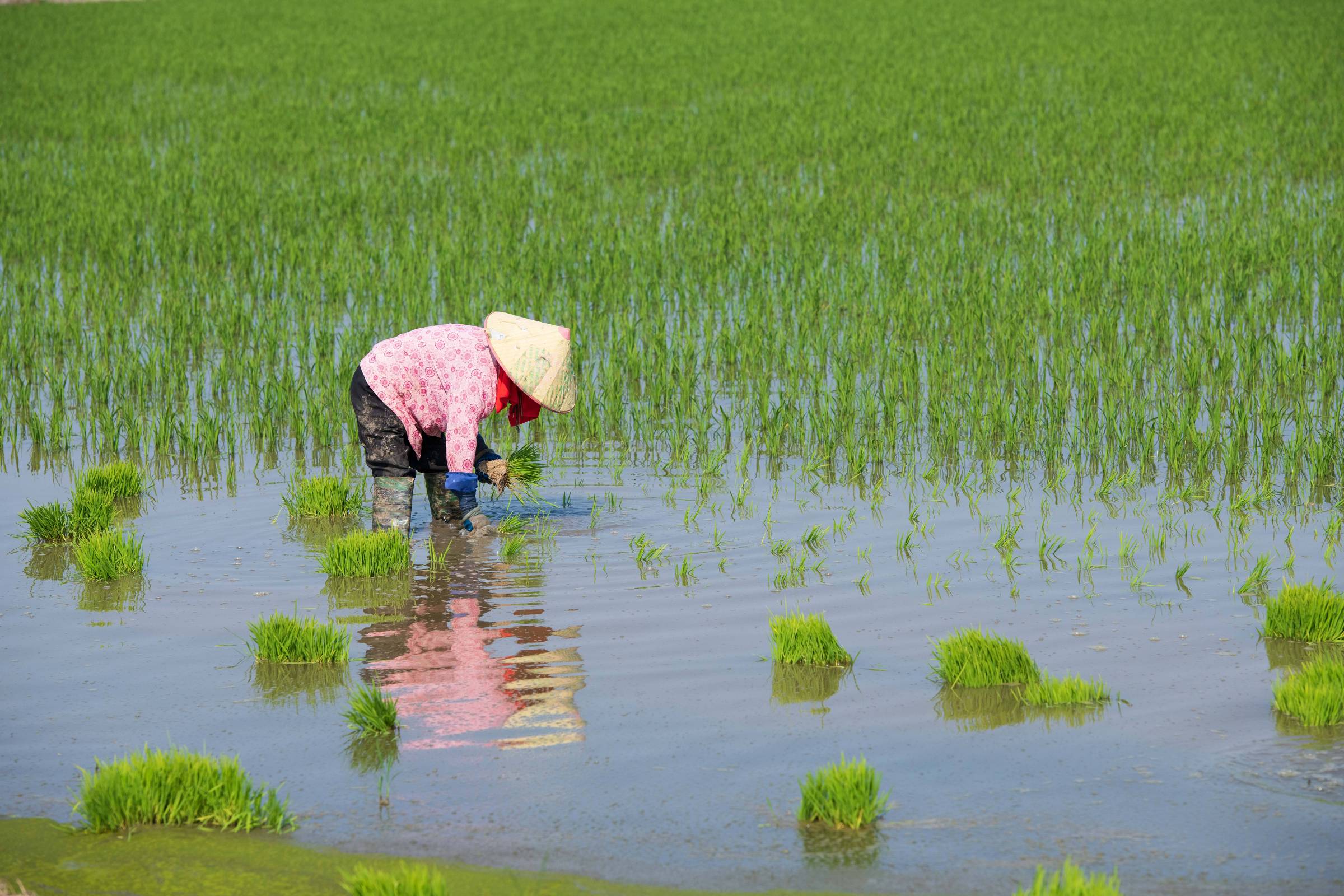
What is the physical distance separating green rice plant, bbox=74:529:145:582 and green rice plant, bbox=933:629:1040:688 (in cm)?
252

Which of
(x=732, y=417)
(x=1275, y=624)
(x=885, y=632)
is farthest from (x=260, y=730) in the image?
(x=732, y=417)

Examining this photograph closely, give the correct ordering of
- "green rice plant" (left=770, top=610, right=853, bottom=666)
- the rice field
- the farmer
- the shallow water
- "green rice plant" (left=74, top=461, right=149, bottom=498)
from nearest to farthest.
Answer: the shallow water, the rice field, "green rice plant" (left=770, top=610, right=853, bottom=666), the farmer, "green rice plant" (left=74, top=461, right=149, bottom=498)

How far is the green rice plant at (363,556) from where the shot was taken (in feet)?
14.5

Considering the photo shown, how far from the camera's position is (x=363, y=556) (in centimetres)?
442

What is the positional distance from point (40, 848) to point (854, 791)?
4.85 ft

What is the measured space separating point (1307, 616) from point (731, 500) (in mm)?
2202

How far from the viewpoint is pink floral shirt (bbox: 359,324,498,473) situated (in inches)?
179

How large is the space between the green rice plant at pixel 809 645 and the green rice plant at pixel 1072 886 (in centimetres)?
125

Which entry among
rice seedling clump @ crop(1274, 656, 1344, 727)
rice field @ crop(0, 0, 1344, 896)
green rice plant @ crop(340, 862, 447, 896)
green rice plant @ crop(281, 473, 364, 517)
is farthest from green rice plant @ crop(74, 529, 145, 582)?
rice seedling clump @ crop(1274, 656, 1344, 727)

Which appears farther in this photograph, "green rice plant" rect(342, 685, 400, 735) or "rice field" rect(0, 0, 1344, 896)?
"green rice plant" rect(342, 685, 400, 735)

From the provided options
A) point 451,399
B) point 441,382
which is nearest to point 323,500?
point 441,382

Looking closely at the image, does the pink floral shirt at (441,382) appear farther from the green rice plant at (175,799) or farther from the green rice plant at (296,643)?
the green rice plant at (175,799)

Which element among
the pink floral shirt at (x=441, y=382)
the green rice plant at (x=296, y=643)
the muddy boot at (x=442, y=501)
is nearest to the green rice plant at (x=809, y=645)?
the green rice plant at (x=296, y=643)

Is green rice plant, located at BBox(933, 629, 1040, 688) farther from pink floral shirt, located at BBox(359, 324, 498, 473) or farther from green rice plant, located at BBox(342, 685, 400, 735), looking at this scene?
pink floral shirt, located at BBox(359, 324, 498, 473)
